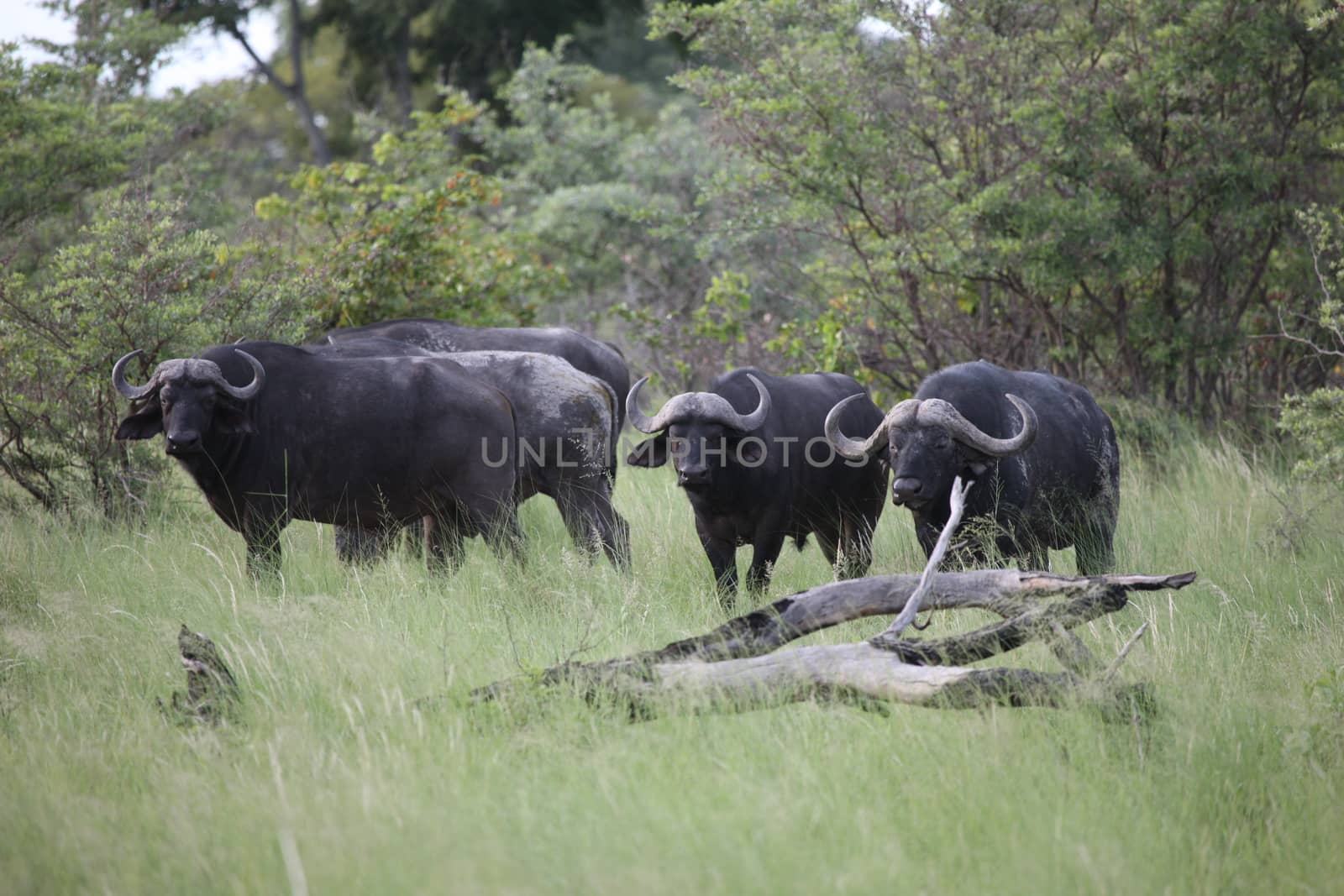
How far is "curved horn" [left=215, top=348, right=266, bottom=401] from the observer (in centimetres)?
708

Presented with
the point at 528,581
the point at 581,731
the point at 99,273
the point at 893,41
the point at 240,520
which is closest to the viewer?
the point at 581,731

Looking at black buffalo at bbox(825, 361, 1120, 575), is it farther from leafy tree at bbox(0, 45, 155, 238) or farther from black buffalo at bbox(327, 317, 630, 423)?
leafy tree at bbox(0, 45, 155, 238)

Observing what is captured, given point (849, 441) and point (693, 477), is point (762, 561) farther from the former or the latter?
point (849, 441)

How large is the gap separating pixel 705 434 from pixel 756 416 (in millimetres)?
328

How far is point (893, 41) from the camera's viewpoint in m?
11.4

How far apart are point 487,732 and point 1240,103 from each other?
913cm

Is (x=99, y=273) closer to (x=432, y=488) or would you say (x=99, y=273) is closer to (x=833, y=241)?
(x=432, y=488)

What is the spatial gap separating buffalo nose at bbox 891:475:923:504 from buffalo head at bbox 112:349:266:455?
355cm

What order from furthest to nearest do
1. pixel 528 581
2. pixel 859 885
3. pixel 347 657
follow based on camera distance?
pixel 528 581, pixel 347 657, pixel 859 885

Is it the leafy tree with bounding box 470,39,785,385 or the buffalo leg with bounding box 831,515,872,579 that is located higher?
the leafy tree with bounding box 470,39,785,385

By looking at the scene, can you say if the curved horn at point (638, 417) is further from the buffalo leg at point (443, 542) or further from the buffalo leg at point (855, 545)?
the buffalo leg at point (855, 545)

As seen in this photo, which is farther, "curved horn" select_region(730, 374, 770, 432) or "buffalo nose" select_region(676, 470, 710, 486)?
"curved horn" select_region(730, 374, 770, 432)

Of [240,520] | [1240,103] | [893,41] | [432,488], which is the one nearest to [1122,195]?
[1240,103]

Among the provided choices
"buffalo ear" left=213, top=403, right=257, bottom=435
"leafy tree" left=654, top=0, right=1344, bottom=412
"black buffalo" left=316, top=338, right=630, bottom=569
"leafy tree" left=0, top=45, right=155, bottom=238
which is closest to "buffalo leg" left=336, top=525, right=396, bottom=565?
"black buffalo" left=316, top=338, right=630, bottom=569
